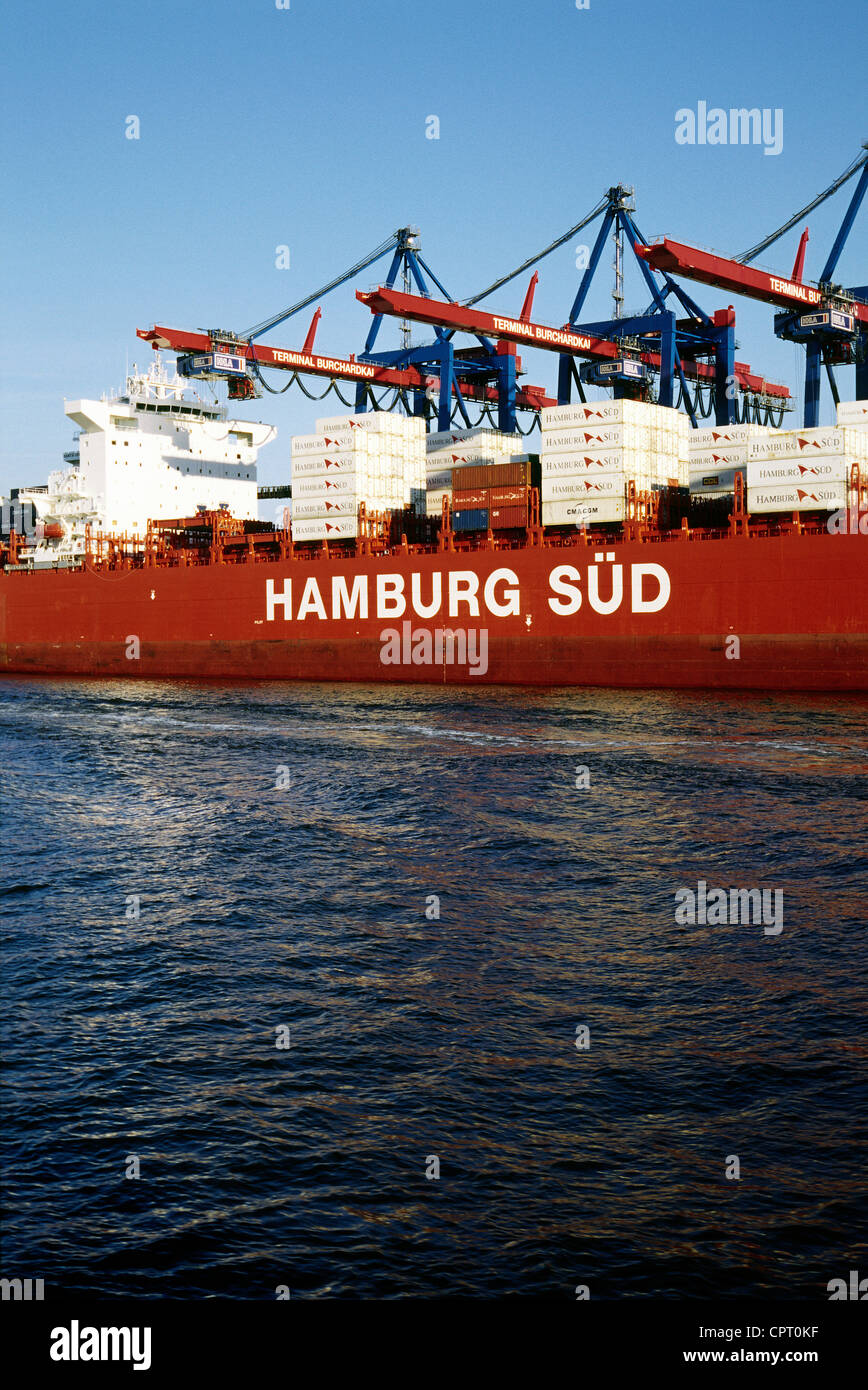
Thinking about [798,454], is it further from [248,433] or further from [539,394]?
[248,433]

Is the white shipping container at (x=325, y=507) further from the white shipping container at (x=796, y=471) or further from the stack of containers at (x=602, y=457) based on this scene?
the white shipping container at (x=796, y=471)

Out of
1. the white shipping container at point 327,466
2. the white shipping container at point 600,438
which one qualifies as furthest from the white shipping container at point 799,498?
the white shipping container at point 327,466

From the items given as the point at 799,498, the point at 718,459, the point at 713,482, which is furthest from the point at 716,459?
the point at 799,498

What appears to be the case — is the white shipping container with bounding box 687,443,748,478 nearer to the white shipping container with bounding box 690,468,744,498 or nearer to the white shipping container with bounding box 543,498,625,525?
the white shipping container with bounding box 690,468,744,498

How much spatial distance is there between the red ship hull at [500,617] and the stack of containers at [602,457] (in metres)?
2.02

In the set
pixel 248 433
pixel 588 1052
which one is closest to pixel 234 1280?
pixel 588 1052

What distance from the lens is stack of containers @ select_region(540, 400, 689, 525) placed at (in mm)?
41188

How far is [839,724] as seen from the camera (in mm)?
28172

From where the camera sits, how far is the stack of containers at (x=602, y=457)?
41.2m

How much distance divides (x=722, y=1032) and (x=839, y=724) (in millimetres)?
20131

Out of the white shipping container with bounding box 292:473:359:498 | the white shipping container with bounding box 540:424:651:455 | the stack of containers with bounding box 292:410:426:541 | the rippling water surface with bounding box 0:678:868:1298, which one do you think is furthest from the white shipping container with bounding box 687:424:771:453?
the rippling water surface with bounding box 0:678:868:1298

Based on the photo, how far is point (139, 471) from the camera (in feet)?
190

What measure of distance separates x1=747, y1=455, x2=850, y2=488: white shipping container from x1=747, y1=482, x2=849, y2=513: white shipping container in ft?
0.57

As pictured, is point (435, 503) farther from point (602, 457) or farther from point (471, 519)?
point (602, 457)
